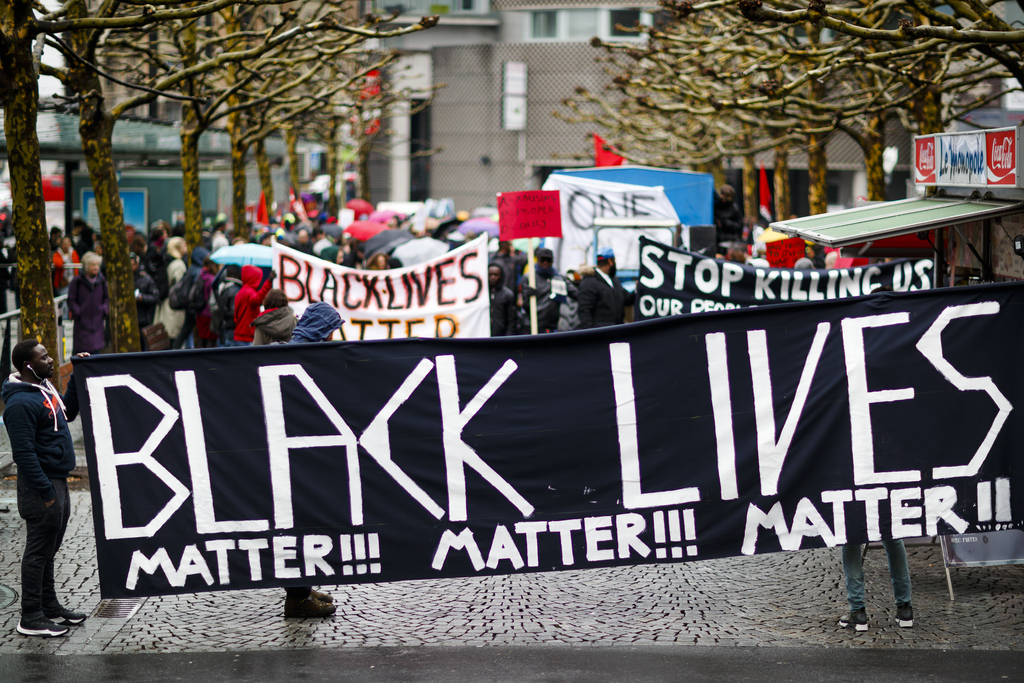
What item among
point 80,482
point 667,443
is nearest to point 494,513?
point 667,443

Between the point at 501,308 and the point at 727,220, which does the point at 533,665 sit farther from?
the point at 727,220

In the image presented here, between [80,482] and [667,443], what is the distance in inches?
240

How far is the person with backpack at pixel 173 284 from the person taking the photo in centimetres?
1566

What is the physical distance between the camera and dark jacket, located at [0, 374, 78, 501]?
249 inches

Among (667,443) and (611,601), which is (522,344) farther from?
(611,601)

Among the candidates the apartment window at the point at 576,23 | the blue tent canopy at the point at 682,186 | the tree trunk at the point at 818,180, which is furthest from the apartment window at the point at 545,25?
the blue tent canopy at the point at 682,186

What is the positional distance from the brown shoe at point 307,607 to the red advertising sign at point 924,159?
5.55 m

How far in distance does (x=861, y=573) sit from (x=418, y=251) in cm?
1327

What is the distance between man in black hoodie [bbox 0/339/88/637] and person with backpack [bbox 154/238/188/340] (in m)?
9.10

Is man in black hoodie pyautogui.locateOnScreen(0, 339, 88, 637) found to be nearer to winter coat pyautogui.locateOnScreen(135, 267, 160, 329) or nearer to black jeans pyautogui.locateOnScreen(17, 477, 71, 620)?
black jeans pyautogui.locateOnScreen(17, 477, 71, 620)

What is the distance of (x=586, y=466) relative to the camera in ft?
19.7

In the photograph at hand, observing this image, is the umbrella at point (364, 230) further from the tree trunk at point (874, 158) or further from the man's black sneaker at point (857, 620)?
the man's black sneaker at point (857, 620)

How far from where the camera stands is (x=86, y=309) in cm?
1390

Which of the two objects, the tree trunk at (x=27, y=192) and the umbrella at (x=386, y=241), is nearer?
the tree trunk at (x=27, y=192)
